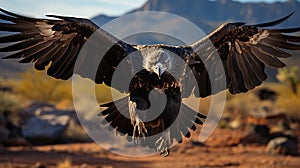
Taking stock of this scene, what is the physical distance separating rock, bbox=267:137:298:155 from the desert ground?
0.91 feet

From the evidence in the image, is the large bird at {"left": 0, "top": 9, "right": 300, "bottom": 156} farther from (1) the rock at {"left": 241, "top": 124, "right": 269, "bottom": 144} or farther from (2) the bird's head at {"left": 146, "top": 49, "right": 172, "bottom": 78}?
(1) the rock at {"left": 241, "top": 124, "right": 269, "bottom": 144}

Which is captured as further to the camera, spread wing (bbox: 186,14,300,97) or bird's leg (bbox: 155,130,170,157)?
spread wing (bbox: 186,14,300,97)

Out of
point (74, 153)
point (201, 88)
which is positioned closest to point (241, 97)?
point (74, 153)

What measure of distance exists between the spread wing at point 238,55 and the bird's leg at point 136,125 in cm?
103

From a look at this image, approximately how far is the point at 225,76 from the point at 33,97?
24.3 meters

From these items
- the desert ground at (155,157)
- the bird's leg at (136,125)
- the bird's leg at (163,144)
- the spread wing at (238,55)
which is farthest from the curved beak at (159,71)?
the desert ground at (155,157)

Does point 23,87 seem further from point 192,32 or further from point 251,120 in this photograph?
point 192,32

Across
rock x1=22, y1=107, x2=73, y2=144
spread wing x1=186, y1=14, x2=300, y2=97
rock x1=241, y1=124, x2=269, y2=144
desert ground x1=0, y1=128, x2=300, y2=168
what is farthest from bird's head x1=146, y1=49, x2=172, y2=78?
rock x1=241, y1=124, x2=269, y2=144

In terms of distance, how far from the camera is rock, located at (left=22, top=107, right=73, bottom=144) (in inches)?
776

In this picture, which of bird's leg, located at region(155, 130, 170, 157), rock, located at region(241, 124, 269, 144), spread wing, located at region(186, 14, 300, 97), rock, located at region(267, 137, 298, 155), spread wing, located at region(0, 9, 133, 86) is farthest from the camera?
rock, located at region(241, 124, 269, 144)

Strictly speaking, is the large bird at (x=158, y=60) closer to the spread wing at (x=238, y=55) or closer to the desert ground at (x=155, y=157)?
the spread wing at (x=238, y=55)

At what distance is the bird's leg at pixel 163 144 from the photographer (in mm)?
6949

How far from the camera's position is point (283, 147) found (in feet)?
59.6

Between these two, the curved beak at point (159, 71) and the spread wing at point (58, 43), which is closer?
the curved beak at point (159, 71)
